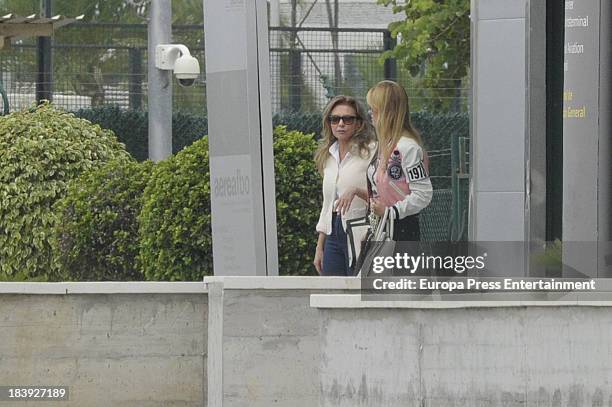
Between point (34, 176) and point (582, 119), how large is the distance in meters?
5.97

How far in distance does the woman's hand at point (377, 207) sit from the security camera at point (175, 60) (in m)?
7.68

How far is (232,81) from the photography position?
8391 millimetres

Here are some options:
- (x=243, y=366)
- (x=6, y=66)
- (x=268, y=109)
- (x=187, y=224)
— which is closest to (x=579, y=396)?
(x=243, y=366)

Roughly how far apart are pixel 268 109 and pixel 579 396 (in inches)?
114

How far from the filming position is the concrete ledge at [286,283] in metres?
7.43

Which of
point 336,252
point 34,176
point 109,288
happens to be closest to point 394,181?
point 336,252

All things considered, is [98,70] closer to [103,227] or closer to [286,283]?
[103,227]

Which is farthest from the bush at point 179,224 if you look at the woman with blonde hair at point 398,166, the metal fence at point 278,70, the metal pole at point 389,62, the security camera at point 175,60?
the metal pole at point 389,62

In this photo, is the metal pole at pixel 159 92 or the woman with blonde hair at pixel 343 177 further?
the metal pole at pixel 159 92

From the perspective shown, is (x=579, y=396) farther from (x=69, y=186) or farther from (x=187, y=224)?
(x=69, y=186)

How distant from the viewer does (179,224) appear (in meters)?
10.4

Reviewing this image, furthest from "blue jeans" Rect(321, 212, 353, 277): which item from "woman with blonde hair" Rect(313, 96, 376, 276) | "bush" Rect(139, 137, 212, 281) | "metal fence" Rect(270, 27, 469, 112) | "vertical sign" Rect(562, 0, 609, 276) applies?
"metal fence" Rect(270, 27, 469, 112)

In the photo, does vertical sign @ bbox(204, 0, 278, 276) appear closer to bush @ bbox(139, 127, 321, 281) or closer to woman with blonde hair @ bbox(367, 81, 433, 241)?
woman with blonde hair @ bbox(367, 81, 433, 241)

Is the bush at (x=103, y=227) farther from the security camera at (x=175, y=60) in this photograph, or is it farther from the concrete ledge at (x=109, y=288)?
the security camera at (x=175, y=60)
